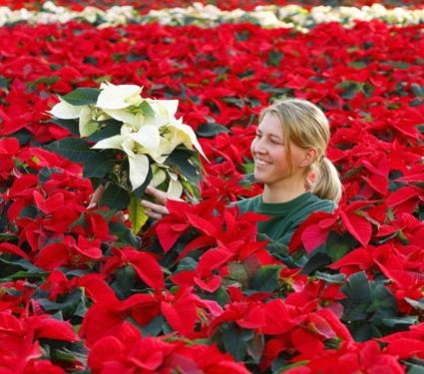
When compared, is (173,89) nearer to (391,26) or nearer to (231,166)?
(231,166)

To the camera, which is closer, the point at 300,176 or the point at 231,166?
the point at 300,176

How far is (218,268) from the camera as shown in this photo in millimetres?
2404

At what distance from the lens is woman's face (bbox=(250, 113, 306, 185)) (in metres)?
3.31

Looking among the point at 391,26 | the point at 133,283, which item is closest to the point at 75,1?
the point at 391,26

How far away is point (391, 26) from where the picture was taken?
29.0 ft

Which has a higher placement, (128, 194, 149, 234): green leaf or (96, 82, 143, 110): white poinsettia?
(96, 82, 143, 110): white poinsettia

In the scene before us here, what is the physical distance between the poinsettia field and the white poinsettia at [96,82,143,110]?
0.28m

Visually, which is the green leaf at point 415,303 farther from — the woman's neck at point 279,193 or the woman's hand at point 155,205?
the woman's neck at point 279,193

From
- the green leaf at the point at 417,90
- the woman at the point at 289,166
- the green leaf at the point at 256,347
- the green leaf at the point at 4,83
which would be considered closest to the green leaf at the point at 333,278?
the green leaf at the point at 256,347

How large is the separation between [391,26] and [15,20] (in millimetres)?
3186

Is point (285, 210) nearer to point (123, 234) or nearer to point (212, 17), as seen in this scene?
point (123, 234)

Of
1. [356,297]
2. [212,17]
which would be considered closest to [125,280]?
[356,297]

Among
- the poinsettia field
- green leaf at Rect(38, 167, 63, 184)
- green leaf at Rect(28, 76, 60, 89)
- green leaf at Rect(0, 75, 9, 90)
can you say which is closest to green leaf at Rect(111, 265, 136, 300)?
the poinsettia field

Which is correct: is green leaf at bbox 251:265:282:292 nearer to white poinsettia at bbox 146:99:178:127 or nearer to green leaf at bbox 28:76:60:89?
white poinsettia at bbox 146:99:178:127
